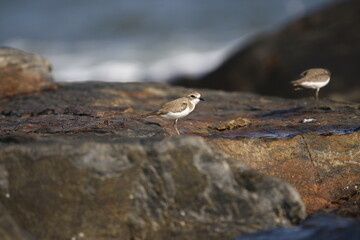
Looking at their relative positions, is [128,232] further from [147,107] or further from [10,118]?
[147,107]

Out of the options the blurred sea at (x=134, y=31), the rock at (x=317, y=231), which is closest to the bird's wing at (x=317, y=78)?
the rock at (x=317, y=231)

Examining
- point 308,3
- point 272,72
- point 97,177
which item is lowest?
point 97,177

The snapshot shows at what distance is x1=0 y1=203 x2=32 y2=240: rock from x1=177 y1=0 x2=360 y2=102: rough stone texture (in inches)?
533

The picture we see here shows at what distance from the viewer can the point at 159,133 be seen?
29.1ft

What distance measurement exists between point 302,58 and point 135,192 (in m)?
13.6

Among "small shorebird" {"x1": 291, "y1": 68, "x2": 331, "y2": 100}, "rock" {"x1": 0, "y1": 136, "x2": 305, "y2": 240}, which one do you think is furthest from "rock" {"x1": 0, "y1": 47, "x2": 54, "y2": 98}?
"rock" {"x1": 0, "y1": 136, "x2": 305, "y2": 240}

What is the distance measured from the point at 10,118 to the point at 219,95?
556 cm

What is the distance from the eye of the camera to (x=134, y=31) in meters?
38.6

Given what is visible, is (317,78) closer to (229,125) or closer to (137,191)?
(229,125)

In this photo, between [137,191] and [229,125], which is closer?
[137,191]

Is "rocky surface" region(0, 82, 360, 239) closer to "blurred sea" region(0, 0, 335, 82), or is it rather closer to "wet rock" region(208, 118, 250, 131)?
"wet rock" region(208, 118, 250, 131)

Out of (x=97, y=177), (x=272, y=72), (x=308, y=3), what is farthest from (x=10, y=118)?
(x=308, y=3)

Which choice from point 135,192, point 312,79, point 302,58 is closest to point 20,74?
point 312,79

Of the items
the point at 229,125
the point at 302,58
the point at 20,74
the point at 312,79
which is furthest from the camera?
the point at 302,58
